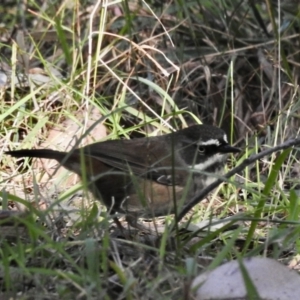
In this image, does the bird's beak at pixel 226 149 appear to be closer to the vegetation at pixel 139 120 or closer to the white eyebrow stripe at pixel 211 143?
the white eyebrow stripe at pixel 211 143

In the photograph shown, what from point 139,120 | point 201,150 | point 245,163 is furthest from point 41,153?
point 245,163

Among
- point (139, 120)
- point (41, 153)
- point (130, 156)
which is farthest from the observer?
point (139, 120)

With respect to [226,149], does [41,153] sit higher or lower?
higher

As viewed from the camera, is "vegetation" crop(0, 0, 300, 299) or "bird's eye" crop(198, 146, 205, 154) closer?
"vegetation" crop(0, 0, 300, 299)

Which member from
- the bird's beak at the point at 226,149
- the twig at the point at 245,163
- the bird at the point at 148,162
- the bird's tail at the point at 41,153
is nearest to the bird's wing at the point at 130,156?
the bird at the point at 148,162

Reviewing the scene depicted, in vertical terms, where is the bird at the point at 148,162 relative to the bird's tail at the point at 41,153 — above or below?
below

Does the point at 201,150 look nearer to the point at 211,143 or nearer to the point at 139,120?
the point at 211,143

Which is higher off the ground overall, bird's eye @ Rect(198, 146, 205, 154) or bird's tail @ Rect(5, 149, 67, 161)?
bird's tail @ Rect(5, 149, 67, 161)

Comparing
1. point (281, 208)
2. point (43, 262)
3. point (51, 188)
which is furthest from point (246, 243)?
point (51, 188)

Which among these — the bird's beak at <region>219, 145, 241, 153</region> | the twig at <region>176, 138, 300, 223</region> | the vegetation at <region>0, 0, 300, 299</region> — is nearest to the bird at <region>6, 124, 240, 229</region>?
the bird's beak at <region>219, 145, 241, 153</region>

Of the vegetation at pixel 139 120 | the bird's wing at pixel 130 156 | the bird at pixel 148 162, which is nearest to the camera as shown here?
the vegetation at pixel 139 120

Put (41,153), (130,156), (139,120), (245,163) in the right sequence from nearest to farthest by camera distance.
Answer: (245,163), (41,153), (130,156), (139,120)

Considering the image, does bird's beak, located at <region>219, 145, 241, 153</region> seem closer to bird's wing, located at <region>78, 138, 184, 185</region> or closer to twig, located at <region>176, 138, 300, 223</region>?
bird's wing, located at <region>78, 138, 184, 185</region>

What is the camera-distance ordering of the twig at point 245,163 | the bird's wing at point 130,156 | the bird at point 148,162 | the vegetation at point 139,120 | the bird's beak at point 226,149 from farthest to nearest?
the bird's beak at point 226,149 < the bird's wing at point 130,156 < the bird at point 148,162 < the twig at point 245,163 < the vegetation at point 139,120
